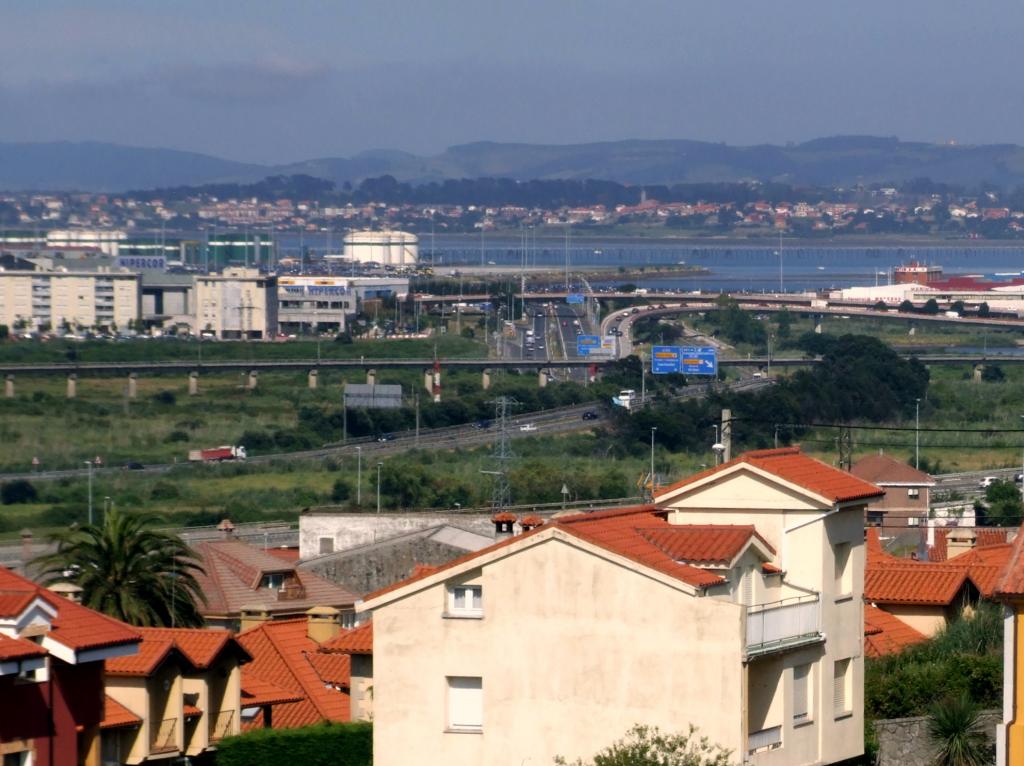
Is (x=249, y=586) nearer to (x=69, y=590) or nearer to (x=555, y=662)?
(x=69, y=590)

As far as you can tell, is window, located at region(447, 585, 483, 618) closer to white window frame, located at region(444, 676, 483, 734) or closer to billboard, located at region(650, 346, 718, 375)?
white window frame, located at region(444, 676, 483, 734)

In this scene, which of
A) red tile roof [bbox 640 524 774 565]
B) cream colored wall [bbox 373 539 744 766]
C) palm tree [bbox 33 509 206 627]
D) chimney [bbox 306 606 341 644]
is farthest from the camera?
chimney [bbox 306 606 341 644]

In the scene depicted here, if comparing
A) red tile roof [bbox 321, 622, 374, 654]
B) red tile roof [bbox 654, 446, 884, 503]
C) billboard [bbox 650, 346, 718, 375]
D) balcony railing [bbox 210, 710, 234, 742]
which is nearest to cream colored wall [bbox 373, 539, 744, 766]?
red tile roof [bbox 654, 446, 884, 503]

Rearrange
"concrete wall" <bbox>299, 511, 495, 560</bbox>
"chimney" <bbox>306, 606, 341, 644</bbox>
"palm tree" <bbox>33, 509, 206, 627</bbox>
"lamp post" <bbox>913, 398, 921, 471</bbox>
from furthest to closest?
"lamp post" <bbox>913, 398, 921, 471</bbox> < "concrete wall" <bbox>299, 511, 495, 560</bbox> < "chimney" <bbox>306, 606, 341, 644</bbox> < "palm tree" <bbox>33, 509, 206, 627</bbox>

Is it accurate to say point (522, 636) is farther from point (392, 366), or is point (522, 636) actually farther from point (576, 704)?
point (392, 366)

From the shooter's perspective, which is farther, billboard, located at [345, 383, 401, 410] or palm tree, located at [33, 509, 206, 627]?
billboard, located at [345, 383, 401, 410]

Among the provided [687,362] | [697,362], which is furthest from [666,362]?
[697,362]

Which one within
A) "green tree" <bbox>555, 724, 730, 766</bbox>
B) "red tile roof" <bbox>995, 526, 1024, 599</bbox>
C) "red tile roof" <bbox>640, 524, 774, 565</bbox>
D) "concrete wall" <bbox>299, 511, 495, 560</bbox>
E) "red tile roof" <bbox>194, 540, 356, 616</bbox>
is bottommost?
"concrete wall" <bbox>299, 511, 495, 560</bbox>
